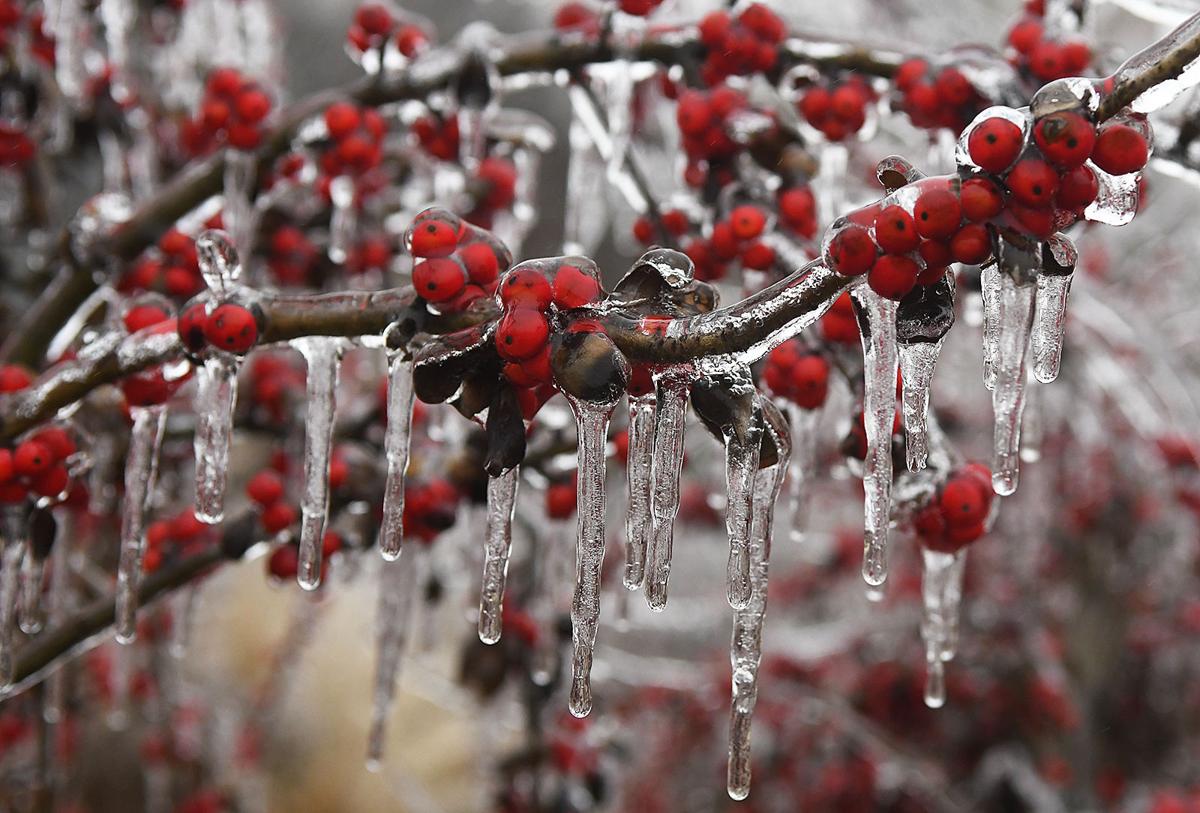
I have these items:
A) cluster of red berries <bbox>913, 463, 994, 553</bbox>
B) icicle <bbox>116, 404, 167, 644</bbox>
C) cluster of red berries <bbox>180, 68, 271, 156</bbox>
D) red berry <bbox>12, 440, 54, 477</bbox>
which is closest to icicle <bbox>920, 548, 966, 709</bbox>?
cluster of red berries <bbox>913, 463, 994, 553</bbox>

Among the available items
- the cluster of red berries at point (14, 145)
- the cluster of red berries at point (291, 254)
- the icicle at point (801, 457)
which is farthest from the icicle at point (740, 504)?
the cluster of red berries at point (14, 145)

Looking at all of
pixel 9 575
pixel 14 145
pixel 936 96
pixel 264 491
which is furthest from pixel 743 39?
pixel 14 145

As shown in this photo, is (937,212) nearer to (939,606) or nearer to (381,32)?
(939,606)

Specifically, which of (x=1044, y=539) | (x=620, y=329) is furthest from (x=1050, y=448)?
(x=620, y=329)

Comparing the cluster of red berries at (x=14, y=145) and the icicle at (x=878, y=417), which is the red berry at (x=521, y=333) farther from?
the cluster of red berries at (x=14, y=145)

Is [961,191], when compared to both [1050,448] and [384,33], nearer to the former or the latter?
[384,33]

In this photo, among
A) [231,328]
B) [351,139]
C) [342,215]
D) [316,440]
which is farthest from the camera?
[342,215]
